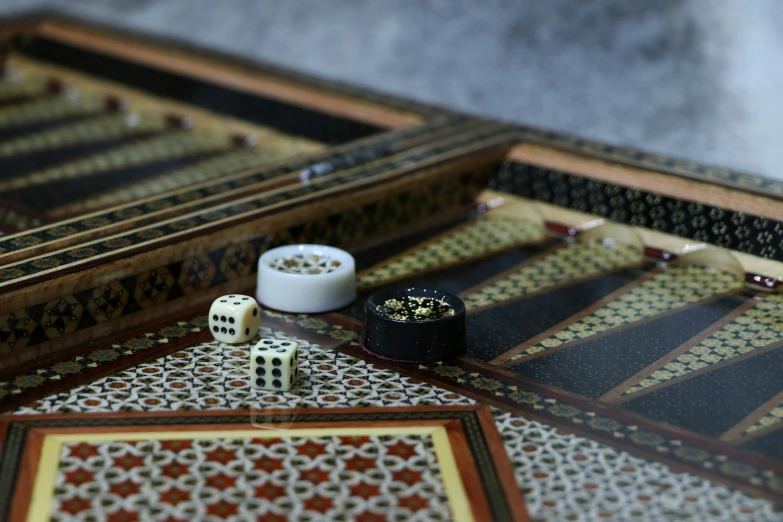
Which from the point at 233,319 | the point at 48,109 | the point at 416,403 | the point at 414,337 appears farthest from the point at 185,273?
the point at 48,109

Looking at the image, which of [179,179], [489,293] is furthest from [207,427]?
[179,179]

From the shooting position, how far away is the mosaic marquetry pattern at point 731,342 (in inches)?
106

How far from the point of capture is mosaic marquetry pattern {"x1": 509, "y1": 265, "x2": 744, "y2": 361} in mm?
2914

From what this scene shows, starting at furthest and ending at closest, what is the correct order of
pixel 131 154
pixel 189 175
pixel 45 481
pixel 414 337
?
1. pixel 131 154
2. pixel 189 175
3. pixel 414 337
4. pixel 45 481

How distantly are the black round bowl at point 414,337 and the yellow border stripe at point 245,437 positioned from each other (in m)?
0.31

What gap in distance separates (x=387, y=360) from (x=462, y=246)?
849mm

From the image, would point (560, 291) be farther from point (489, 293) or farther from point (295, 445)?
point (295, 445)

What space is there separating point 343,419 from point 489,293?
85 centimetres

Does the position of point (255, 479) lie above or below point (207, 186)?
below

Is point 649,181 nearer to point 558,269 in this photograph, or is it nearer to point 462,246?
point 558,269

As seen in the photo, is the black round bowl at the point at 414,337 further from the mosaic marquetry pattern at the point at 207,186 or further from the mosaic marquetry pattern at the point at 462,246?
the mosaic marquetry pattern at the point at 207,186

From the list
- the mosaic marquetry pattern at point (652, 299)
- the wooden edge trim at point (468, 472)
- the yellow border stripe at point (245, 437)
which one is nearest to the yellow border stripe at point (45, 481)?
the yellow border stripe at point (245, 437)

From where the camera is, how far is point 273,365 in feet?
8.34

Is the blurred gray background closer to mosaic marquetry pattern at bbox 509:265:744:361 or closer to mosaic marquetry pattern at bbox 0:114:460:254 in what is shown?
mosaic marquetry pattern at bbox 0:114:460:254
